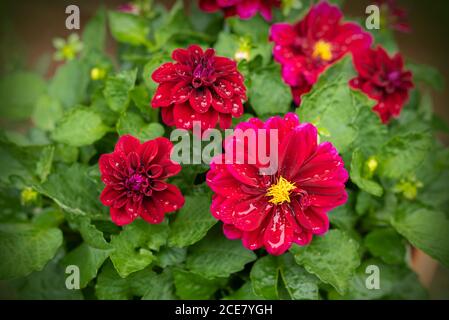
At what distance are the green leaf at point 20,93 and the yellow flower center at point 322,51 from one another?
419 mm

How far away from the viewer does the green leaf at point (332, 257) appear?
618 millimetres

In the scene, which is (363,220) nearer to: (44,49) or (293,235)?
(293,235)

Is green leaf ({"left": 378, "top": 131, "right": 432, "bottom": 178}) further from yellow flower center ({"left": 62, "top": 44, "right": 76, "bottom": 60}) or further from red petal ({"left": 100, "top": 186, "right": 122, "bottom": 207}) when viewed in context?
yellow flower center ({"left": 62, "top": 44, "right": 76, "bottom": 60})

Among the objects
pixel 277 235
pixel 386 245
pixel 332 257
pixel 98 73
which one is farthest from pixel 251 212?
pixel 98 73

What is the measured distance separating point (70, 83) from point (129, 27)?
121 millimetres

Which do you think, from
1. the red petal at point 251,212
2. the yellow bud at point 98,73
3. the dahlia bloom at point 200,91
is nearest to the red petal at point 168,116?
the dahlia bloom at point 200,91

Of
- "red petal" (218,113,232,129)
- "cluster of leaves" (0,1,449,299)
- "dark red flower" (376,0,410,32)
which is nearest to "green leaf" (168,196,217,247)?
"cluster of leaves" (0,1,449,299)

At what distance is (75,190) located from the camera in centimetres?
68

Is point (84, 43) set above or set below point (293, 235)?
above

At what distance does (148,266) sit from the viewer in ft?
2.19

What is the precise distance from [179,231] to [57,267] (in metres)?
0.20

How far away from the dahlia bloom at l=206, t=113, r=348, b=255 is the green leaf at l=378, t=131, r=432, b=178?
171mm

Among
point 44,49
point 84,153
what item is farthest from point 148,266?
point 44,49
